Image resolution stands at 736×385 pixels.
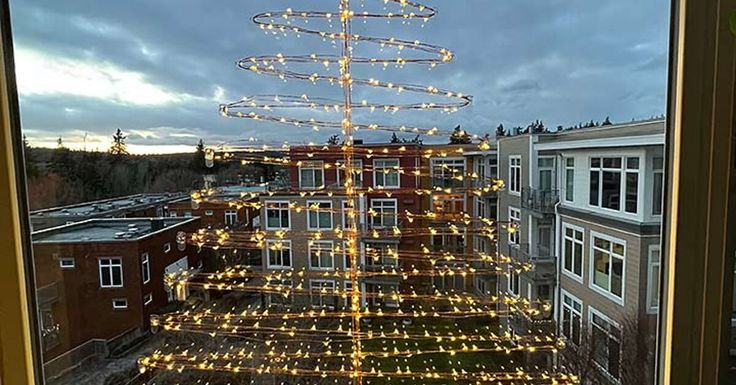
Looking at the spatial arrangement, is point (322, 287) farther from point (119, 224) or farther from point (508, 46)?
point (508, 46)

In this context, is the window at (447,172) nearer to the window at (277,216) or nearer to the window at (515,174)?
the window at (515,174)

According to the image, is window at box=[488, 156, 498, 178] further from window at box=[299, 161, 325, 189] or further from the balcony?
window at box=[299, 161, 325, 189]

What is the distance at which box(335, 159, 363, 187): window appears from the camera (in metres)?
1.24

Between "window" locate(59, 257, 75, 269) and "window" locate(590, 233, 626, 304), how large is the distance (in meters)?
1.27

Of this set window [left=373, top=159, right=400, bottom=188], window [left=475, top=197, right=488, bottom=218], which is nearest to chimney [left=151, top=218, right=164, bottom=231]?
window [left=373, top=159, right=400, bottom=188]

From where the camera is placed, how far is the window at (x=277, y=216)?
1.21 m

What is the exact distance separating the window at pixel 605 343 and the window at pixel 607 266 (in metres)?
0.07

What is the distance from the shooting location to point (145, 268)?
3.50ft

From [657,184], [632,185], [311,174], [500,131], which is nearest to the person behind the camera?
[657,184]

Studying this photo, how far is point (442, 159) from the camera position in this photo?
4.00 ft

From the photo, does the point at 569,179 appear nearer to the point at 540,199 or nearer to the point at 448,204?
the point at 540,199

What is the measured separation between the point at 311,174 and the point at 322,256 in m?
0.25

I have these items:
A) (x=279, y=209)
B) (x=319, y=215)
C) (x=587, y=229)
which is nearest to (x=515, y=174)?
(x=587, y=229)

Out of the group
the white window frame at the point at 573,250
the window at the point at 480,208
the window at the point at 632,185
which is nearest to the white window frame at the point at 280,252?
the window at the point at 480,208
